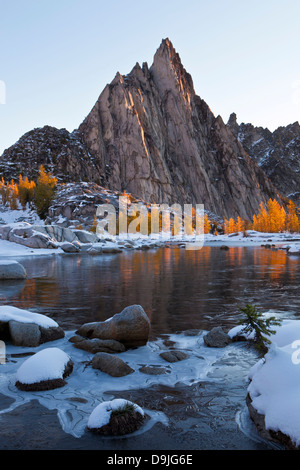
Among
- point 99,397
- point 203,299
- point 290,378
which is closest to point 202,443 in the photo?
point 290,378

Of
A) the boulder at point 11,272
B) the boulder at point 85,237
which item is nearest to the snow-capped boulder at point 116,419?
the boulder at point 11,272

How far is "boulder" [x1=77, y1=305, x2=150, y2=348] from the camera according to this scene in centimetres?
985

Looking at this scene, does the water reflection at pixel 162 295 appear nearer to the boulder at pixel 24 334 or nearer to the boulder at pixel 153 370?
the boulder at pixel 24 334

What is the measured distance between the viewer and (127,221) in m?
105

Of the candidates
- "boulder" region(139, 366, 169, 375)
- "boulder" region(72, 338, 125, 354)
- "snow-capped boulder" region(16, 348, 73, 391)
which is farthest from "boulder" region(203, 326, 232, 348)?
"snow-capped boulder" region(16, 348, 73, 391)

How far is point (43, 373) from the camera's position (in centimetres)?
712

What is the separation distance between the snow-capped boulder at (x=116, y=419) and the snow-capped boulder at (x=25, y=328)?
15.8ft

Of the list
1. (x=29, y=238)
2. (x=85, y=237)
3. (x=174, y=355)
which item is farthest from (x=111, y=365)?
(x=85, y=237)

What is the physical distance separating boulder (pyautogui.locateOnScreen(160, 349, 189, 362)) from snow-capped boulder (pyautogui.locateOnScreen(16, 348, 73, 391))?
2470 millimetres

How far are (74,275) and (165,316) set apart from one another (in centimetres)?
1422

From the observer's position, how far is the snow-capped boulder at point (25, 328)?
9742 millimetres

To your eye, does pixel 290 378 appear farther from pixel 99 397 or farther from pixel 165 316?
pixel 165 316

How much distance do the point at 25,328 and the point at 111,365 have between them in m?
3.36

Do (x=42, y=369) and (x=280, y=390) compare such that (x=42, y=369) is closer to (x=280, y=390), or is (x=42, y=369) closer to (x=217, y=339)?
(x=280, y=390)
